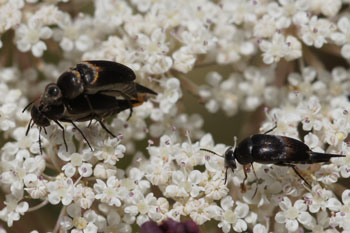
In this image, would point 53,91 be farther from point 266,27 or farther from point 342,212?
point 342,212

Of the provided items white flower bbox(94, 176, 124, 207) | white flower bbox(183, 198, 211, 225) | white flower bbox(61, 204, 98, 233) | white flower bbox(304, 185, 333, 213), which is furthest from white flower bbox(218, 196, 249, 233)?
white flower bbox(61, 204, 98, 233)

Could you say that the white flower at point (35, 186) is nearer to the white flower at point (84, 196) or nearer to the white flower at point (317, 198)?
the white flower at point (84, 196)

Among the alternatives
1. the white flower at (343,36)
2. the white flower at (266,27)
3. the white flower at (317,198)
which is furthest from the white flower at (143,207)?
the white flower at (343,36)

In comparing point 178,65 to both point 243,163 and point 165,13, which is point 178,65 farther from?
point 243,163

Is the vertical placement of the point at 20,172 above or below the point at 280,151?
below

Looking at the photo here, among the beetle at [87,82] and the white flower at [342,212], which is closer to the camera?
the beetle at [87,82]

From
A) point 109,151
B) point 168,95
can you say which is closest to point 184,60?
point 168,95

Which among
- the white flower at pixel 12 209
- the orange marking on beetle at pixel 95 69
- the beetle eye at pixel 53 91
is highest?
the orange marking on beetle at pixel 95 69
